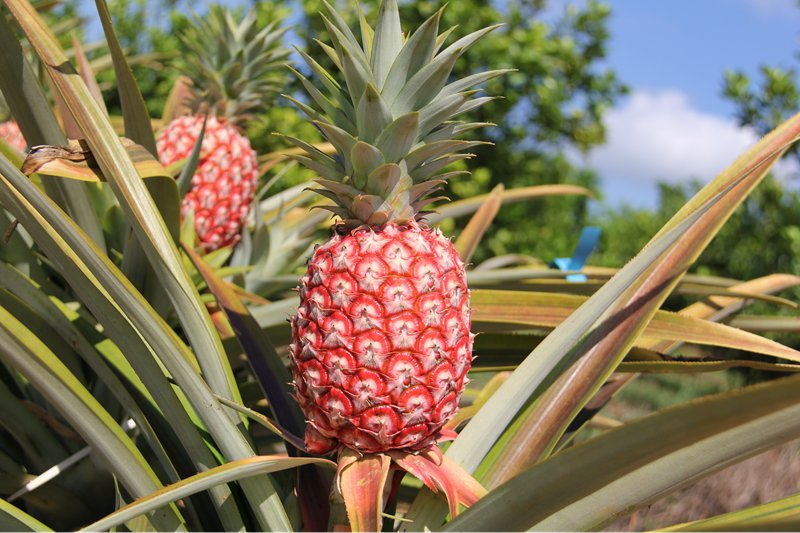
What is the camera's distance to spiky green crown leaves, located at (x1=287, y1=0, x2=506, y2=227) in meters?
1.01

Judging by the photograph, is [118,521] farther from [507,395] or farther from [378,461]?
[507,395]

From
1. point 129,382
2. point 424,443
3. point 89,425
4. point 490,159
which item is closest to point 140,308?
point 89,425

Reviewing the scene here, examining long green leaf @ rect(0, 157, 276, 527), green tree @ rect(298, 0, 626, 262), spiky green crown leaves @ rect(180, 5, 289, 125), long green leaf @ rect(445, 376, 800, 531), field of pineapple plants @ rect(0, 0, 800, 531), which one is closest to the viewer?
long green leaf @ rect(445, 376, 800, 531)

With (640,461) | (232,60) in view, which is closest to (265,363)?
(640,461)

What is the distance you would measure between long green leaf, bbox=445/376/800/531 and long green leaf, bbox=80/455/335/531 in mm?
255

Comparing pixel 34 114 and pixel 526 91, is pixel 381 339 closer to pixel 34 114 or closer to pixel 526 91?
pixel 34 114

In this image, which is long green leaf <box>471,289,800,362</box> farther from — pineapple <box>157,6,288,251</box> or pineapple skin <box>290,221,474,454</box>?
pineapple <box>157,6,288,251</box>

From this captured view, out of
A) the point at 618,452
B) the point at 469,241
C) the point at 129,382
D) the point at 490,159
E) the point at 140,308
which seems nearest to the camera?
the point at 618,452

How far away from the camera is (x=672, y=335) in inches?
49.6

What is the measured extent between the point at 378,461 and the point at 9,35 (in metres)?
0.86

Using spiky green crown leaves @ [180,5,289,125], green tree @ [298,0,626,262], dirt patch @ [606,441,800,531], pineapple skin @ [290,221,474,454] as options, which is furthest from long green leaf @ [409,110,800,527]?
green tree @ [298,0,626,262]

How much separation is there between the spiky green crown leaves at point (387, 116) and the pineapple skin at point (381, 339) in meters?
0.07

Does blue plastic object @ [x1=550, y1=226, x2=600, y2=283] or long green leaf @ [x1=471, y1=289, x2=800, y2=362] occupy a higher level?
blue plastic object @ [x1=550, y1=226, x2=600, y2=283]

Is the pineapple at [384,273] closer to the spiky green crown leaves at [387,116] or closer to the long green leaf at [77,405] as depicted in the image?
the spiky green crown leaves at [387,116]
